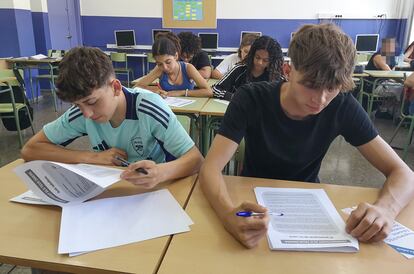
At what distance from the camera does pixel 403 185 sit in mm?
1072

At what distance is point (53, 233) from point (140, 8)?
8.24 m

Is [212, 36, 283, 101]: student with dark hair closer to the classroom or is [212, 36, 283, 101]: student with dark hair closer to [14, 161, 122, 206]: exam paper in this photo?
the classroom

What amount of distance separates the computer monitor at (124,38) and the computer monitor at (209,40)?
173cm

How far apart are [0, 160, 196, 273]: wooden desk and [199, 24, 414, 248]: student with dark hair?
0.24 meters

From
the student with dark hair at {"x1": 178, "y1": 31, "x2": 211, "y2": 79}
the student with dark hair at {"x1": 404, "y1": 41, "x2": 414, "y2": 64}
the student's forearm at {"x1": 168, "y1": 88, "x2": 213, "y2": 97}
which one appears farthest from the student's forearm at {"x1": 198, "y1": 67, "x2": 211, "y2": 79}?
the student with dark hair at {"x1": 404, "y1": 41, "x2": 414, "y2": 64}

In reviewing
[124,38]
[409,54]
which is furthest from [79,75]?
[124,38]

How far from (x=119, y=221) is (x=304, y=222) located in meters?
0.51

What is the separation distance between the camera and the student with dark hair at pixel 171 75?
2.94 metres

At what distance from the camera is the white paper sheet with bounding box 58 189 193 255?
2.72 ft

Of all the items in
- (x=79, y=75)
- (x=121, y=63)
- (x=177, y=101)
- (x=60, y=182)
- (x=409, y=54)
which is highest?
(x=79, y=75)

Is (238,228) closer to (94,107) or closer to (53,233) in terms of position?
(53,233)

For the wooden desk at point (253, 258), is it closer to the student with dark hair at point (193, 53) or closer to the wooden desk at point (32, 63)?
the student with dark hair at point (193, 53)

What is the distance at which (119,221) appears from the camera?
917mm

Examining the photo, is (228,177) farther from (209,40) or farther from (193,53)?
(209,40)
